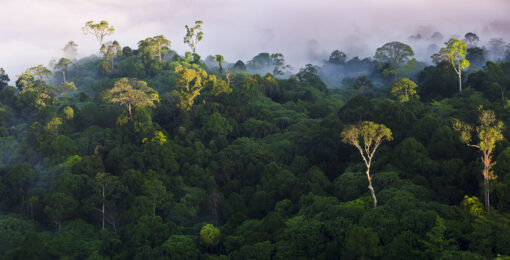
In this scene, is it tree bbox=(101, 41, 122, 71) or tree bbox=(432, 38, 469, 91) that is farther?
tree bbox=(101, 41, 122, 71)

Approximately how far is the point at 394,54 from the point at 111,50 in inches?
2029

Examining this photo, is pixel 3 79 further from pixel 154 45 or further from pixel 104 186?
pixel 104 186

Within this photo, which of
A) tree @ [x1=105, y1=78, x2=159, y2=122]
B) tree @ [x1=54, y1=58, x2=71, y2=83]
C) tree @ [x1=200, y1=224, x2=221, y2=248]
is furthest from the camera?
tree @ [x1=54, y1=58, x2=71, y2=83]

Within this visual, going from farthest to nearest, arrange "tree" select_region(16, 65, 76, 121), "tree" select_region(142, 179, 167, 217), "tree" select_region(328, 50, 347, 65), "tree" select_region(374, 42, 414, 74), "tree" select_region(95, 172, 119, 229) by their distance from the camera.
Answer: "tree" select_region(328, 50, 347, 65) → "tree" select_region(374, 42, 414, 74) → "tree" select_region(16, 65, 76, 121) → "tree" select_region(142, 179, 167, 217) → "tree" select_region(95, 172, 119, 229)

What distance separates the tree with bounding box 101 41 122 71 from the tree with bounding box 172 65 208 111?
982 inches

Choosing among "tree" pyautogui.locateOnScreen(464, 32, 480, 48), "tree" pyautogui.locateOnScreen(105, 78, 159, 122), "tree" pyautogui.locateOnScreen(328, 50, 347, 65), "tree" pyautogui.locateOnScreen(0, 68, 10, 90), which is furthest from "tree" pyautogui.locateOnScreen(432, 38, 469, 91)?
"tree" pyautogui.locateOnScreen(0, 68, 10, 90)

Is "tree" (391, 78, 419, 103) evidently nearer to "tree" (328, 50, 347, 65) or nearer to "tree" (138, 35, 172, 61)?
"tree" (138, 35, 172, 61)

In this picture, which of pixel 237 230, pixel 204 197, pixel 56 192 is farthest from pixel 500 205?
pixel 56 192

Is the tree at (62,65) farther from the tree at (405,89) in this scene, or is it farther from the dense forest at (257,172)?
the tree at (405,89)

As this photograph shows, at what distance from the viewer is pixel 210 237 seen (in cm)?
3438

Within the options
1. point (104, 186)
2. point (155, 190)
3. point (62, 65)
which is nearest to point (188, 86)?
point (155, 190)

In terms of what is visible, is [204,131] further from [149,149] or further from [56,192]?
[56,192]

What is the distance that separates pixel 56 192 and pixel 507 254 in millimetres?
36686

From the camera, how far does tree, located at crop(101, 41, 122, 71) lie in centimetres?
8156
